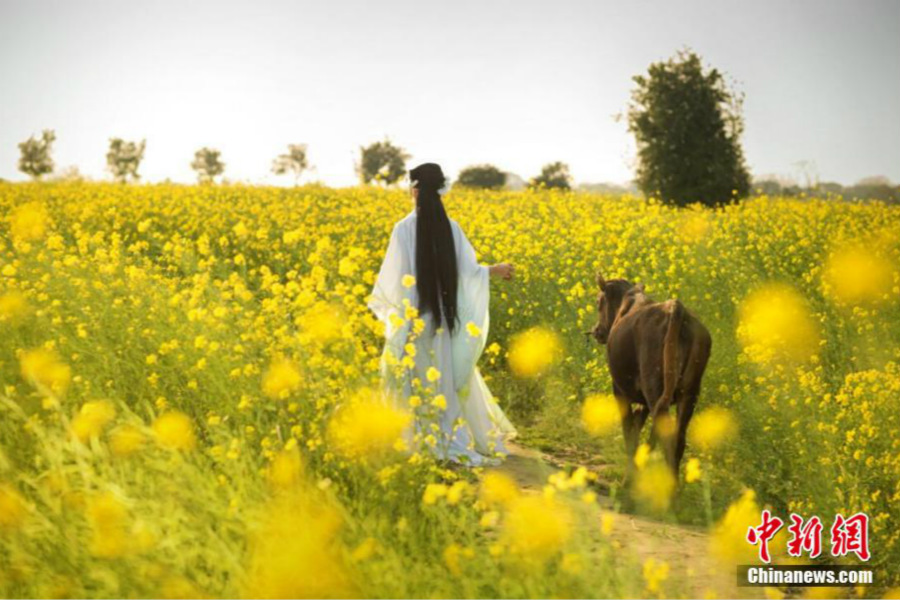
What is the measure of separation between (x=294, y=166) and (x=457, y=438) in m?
45.7

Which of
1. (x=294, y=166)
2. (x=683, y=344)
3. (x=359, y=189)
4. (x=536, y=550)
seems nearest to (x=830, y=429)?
(x=683, y=344)

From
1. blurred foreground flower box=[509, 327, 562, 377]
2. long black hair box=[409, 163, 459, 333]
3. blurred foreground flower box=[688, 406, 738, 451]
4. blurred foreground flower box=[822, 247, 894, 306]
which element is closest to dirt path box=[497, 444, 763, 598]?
blurred foreground flower box=[688, 406, 738, 451]

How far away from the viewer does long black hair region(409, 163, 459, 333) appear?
19.2 feet

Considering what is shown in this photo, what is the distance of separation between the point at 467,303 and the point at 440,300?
309 mm

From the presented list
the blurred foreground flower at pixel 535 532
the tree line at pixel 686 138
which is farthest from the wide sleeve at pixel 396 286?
the tree line at pixel 686 138

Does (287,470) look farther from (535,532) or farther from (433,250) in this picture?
(433,250)

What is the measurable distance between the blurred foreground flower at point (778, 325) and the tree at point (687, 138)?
15.1m

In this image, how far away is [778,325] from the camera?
7.55 m

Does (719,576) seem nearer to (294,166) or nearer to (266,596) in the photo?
(266,596)

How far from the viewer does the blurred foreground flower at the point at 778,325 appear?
6.99 m

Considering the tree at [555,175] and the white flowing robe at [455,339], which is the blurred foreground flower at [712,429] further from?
the tree at [555,175]

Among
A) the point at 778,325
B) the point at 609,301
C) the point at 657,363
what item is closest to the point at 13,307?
the point at 609,301

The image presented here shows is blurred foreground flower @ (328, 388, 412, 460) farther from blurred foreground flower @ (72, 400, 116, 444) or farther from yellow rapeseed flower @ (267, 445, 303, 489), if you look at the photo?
blurred foreground flower @ (72, 400, 116, 444)

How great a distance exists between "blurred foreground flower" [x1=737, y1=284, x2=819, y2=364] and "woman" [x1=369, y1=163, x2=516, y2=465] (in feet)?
6.65
